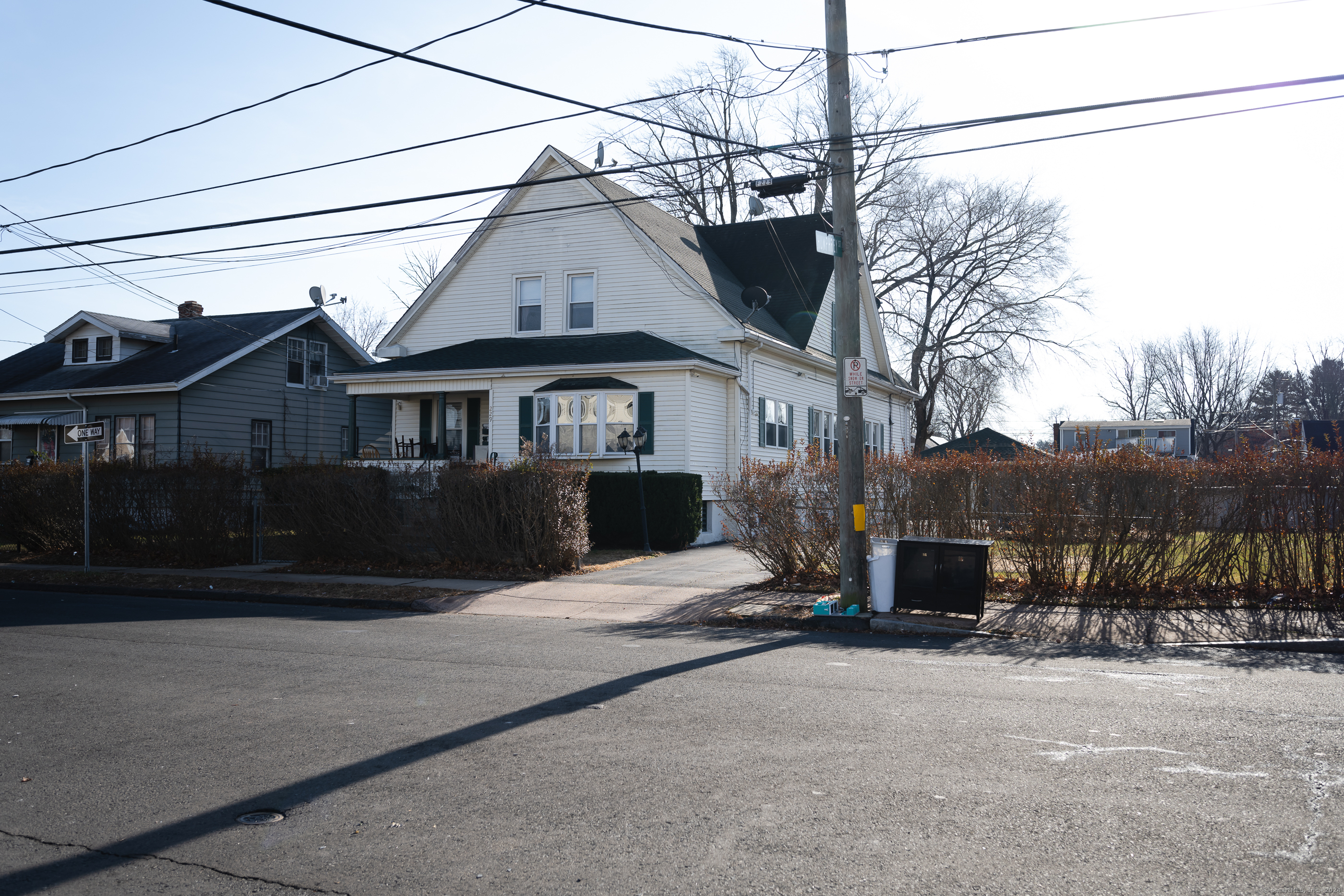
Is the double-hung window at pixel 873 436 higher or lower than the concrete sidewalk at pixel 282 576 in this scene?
higher

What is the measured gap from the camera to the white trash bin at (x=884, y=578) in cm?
1164

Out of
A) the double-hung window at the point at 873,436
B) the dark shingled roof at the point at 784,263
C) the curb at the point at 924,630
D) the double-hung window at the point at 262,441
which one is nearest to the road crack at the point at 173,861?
the curb at the point at 924,630

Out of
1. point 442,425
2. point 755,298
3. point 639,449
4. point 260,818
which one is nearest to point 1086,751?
point 260,818

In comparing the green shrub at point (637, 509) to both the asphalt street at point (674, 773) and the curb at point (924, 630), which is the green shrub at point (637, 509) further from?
the asphalt street at point (674, 773)

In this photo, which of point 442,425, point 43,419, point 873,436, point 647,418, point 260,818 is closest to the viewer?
point 260,818

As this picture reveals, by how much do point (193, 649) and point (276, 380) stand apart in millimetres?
23882

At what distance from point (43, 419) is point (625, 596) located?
25521 mm

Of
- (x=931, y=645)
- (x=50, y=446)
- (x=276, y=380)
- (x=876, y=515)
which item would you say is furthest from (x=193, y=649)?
(x=50, y=446)

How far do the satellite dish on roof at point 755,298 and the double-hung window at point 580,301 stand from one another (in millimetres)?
4273

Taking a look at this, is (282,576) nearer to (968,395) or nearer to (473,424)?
(473,424)

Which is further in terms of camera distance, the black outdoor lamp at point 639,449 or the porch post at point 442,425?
the porch post at point 442,425

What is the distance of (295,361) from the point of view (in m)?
32.5

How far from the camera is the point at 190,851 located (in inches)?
171

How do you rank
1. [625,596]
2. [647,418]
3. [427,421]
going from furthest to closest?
[427,421] → [647,418] → [625,596]
